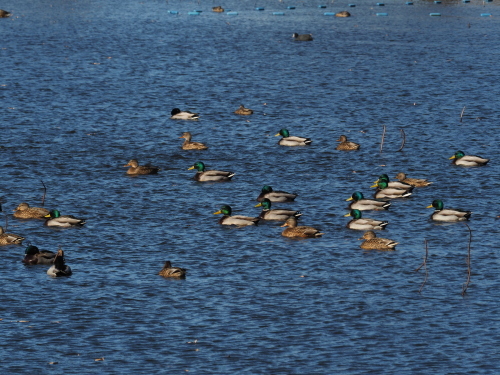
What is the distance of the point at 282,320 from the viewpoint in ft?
104

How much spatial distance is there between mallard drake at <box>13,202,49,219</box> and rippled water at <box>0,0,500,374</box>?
327 millimetres

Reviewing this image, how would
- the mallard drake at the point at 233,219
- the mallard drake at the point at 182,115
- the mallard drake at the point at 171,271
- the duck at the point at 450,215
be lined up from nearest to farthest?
the mallard drake at the point at 171,271
the mallard drake at the point at 233,219
the duck at the point at 450,215
the mallard drake at the point at 182,115

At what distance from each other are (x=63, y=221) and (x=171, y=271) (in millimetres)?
7993

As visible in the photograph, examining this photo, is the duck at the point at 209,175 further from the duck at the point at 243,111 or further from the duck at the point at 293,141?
the duck at the point at 243,111

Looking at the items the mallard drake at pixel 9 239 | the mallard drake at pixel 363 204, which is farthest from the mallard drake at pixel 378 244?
the mallard drake at pixel 9 239

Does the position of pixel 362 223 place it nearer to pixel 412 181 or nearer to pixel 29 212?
pixel 412 181

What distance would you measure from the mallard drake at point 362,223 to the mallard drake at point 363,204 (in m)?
2.00

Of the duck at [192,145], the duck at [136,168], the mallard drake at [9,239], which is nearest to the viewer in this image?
the mallard drake at [9,239]

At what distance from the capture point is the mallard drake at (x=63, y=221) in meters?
41.1

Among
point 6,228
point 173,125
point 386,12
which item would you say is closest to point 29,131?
point 173,125

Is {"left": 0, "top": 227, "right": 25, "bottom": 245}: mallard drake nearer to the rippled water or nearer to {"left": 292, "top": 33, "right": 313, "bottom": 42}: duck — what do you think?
the rippled water

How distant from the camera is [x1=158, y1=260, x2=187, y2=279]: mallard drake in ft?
115

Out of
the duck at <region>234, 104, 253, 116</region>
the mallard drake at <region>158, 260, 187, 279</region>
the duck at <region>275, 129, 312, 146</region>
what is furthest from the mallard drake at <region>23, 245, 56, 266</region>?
the duck at <region>234, 104, 253, 116</region>

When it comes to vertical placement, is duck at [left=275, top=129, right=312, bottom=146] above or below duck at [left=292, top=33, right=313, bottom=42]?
below
